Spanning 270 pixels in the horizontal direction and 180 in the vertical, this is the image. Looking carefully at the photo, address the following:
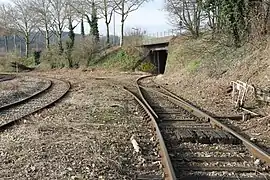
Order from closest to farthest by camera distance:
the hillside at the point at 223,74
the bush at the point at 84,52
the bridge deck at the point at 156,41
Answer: the hillside at the point at 223,74 < the bridge deck at the point at 156,41 < the bush at the point at 84,52

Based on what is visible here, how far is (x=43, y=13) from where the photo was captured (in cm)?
6012

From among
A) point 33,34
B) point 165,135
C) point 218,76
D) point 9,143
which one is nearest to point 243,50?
point 218,76

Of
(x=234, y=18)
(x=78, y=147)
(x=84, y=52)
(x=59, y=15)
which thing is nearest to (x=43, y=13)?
(x=59, y=15)

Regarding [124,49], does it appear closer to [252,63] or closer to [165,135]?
[252,63]

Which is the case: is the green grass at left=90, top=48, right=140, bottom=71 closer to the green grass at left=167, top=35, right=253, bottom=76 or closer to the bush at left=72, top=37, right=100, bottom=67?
the bush at left=72, top=37, right=100, bottom=67

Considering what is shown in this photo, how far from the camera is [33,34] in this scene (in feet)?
227

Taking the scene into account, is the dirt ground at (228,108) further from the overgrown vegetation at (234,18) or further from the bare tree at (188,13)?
the bare tree at (188,13)

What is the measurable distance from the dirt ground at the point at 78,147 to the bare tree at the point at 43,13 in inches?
2001

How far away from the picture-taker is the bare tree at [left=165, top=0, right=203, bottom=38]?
33.1 metres

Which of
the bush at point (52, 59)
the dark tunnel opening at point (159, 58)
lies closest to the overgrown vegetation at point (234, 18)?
the dark tunnel opening at point (159, 58)

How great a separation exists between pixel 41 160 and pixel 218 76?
15.8 m

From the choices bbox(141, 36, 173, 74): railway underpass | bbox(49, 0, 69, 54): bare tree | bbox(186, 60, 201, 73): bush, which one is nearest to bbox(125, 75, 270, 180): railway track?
bbox(186, 60, 201, 73): bush

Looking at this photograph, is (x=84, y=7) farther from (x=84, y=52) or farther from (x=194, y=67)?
(x=194, y=67)

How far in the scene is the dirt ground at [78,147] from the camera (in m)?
5.75
